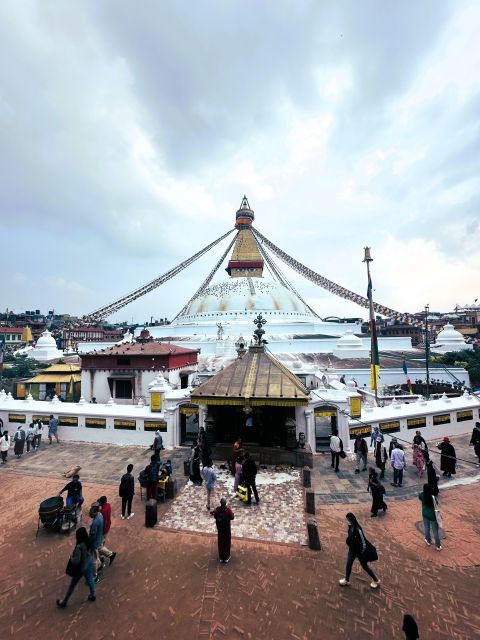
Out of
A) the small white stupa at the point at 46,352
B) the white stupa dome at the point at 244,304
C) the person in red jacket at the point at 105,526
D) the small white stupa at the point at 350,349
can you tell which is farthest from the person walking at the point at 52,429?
the white stupa dome at the point at 244,304

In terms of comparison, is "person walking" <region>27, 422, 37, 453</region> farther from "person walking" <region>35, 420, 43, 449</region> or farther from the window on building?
the window on building

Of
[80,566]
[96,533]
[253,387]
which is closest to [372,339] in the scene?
[253,387]

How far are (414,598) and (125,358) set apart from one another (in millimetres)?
13912

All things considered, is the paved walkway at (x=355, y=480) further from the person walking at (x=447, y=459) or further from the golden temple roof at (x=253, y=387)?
the golden temple roof at (x=253, y=387)

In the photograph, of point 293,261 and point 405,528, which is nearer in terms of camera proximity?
point 405,528

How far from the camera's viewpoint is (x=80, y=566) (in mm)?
4254

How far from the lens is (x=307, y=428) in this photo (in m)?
9.87

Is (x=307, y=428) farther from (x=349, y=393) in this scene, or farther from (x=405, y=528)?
(x=405, y=528)

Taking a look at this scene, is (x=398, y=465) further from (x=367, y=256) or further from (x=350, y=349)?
(x=350, y=349)

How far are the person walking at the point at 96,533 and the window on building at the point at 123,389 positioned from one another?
1111cm

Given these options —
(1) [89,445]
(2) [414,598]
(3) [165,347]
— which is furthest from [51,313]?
(2) [414,598]

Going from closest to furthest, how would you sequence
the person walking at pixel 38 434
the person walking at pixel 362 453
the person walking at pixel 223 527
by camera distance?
the person walking at pixel 223 527 → the person walking at pixel 362 453 → the person walking at pixel 38 434

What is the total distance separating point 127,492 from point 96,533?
163cm

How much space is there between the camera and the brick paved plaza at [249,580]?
4043mm
